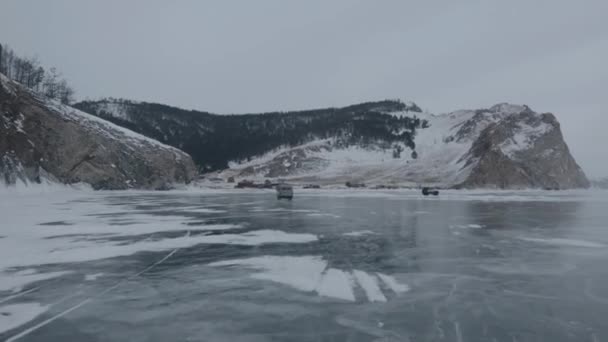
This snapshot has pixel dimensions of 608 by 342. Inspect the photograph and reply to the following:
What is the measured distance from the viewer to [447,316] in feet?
23.9

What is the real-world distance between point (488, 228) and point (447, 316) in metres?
14.6

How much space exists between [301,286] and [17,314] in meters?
5.30

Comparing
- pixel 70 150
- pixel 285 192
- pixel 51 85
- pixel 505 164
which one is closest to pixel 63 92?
pixel 51 85

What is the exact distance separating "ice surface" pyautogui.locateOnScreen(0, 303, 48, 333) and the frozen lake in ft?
0.11

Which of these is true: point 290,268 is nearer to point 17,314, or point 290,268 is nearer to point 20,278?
point 17,314

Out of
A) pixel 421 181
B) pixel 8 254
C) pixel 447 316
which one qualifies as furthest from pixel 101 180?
pixel 421 181

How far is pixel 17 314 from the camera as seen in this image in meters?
7.29

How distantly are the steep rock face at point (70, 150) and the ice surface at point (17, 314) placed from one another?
50082mm

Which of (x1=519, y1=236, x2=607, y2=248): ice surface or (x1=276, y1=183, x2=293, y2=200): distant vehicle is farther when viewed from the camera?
(x1=276, y1=183, x2=293, y2=200): distant vehicle

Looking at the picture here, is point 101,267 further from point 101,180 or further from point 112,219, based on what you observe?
point 101,180

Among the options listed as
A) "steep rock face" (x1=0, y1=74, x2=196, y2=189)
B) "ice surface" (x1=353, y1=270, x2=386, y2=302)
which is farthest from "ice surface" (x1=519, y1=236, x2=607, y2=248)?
"steep rock face" (x1=0, y1=74, x2=196, y2=189)

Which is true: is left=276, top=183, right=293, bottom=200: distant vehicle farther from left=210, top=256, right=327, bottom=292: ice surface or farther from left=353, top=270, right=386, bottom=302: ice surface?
left=353, top=270, right=386, bottom=302: ice surface

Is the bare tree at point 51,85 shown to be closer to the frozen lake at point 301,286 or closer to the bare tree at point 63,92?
the bare tree at point 63,92

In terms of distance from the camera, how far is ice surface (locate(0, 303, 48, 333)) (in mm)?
6768
